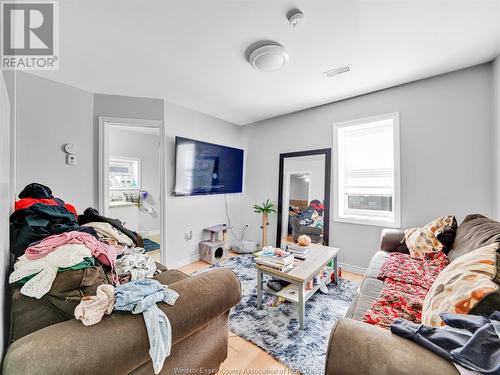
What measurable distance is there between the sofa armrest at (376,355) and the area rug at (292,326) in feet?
2.85

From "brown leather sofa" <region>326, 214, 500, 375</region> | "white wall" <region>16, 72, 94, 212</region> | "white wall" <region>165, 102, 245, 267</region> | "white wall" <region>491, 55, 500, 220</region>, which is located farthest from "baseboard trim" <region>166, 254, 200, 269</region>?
"white wall" <region>491, 55, 500, 220</region>

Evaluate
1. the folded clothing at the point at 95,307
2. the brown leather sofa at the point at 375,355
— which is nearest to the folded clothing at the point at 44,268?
the folded clothing at the point at 95,307

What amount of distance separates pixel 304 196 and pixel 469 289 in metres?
2.42

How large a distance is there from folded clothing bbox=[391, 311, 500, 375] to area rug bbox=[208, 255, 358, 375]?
0.92m

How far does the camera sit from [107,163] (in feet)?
8.54

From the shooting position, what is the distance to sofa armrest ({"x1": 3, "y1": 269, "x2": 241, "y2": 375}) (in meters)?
0.61

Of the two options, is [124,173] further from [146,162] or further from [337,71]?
[337,71]

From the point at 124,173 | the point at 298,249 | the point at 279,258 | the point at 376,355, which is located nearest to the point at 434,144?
the point at 298,249

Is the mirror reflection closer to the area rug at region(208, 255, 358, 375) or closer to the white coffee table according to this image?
the white coffee table

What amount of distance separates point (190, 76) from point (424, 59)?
237 centimetres

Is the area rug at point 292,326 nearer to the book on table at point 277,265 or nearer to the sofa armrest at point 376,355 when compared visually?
the book on table at point 277,265

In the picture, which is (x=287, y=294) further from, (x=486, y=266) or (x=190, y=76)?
(x=190, y=76)

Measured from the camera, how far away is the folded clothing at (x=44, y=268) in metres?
0.80

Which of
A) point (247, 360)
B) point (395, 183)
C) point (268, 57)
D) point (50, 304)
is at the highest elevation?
point (268, 57)
